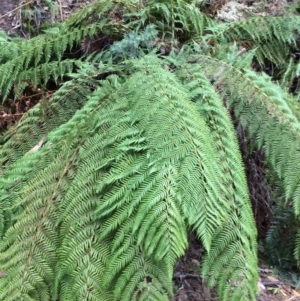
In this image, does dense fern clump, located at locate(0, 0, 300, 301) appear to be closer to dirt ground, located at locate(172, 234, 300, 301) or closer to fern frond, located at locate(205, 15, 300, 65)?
dirt ground, located at locate(172, 234, 300, 301)

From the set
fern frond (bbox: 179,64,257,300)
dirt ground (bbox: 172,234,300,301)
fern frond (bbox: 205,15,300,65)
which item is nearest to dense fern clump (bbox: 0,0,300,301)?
fern frond (bbox: 179,64,257,300)

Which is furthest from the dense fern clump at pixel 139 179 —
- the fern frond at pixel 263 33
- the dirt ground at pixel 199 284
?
the fern frond at pixel 263 33

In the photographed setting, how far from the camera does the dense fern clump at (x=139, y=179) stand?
1721 mm

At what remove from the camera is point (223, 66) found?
253 cm

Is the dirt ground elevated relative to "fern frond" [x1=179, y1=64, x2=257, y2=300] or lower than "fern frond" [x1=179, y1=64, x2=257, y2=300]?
lower

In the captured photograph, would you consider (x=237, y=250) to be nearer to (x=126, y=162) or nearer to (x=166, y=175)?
(x=166, y=175)

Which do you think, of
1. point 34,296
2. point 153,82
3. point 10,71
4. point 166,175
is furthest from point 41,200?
point 10,71

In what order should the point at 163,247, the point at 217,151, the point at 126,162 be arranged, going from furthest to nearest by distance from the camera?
the point at 217,151, the point at 126,162, the point at 163,247

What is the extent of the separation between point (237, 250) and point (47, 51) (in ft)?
6.11

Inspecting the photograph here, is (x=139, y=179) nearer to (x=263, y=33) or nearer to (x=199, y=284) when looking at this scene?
(x=199, y=284)

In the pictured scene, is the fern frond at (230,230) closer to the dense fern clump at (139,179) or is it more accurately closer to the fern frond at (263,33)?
the dense fern clump at (139,179)

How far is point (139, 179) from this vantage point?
1794 millimetres

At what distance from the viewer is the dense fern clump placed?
1.72 m

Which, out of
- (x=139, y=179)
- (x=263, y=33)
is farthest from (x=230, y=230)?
(x=263, y=33)
